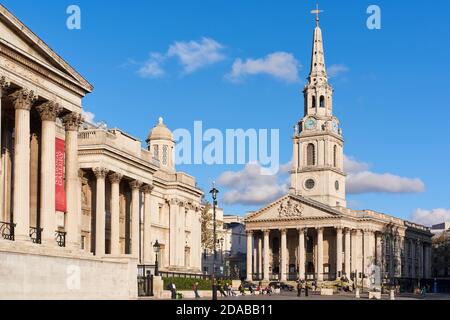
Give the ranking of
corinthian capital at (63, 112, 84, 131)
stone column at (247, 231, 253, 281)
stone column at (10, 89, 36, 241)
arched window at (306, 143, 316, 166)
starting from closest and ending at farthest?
stone column at (10, 89, 36, 241) < corinthian capital at (63, 112, 84, 131) < stone column at (247, 231, 253, 281) < arched window at (306, 143, 316, 166)

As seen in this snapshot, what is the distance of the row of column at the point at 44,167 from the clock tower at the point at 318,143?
108m

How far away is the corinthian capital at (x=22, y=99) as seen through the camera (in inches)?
1762

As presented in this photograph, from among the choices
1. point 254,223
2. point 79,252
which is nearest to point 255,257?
point 254,223

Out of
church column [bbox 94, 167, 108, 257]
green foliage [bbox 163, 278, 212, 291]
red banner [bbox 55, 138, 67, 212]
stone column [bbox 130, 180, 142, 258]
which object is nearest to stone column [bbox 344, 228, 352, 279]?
green foliage [bbox 163, 278, 212, 291]

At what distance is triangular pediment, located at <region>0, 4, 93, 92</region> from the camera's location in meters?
43.0

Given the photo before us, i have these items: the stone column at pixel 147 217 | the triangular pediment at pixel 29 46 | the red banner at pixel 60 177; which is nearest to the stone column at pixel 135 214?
the stone column at pixel 147 217

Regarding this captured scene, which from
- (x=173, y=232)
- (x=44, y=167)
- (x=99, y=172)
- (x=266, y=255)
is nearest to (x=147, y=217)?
(x=99, y=172)

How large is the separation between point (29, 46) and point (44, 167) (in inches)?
273

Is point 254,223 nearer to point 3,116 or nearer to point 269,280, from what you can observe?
point 269,280

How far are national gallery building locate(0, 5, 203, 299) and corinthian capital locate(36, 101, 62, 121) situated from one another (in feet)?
0.19

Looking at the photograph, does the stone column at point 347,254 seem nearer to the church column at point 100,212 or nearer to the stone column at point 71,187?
the church column at point 100,212

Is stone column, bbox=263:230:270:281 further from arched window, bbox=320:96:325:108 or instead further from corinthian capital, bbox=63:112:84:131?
corinthian capital, bbox=63:112:84:131

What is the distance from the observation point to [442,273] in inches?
7820

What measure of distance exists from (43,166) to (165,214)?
1659 inches
